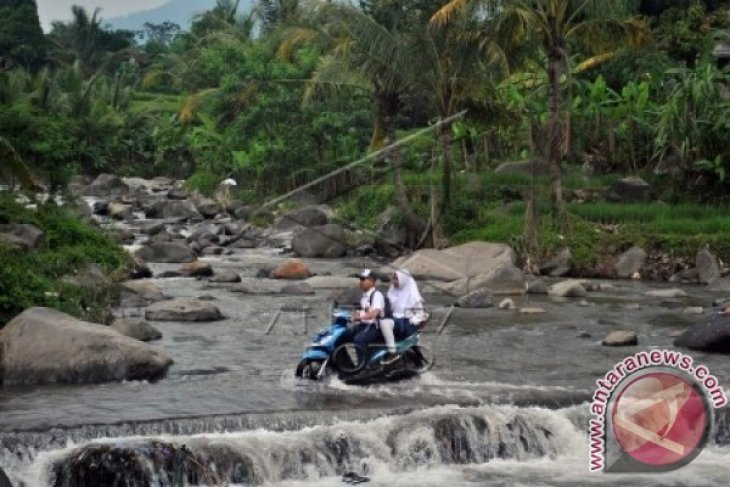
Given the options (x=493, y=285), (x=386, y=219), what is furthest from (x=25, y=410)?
(x=386, y=219)

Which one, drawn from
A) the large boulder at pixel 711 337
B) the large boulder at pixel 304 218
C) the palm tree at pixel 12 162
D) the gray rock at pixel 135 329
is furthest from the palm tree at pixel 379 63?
the large boulder at pixel 711 337

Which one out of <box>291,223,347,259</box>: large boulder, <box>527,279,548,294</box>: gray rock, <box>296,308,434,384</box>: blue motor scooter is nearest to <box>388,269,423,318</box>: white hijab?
<box>296,308,434,384</box>: blue motor scooter

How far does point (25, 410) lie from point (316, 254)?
1877 cm

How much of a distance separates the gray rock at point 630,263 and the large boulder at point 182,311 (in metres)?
10.7

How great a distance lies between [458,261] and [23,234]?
9.56 meters

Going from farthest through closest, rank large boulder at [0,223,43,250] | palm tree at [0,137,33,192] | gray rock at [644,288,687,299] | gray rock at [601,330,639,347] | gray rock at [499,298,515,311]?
gray rock at [644,288,687,299] < gray rock at [499,298,515,311] < large boulder at [0,223,43,250] < gray rock at [601,330,639,347] < palm tree at [0,137,33,192]

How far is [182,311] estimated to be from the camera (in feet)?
68.1

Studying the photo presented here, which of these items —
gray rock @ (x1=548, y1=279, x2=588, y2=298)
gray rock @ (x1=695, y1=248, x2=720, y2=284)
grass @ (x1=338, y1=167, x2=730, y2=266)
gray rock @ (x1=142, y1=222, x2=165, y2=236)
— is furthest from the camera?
gray rock @ (x1=142, y1=222, x2=165, y2=236)

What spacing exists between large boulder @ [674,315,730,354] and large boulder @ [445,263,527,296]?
6.80m

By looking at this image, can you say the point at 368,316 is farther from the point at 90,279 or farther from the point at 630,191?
the point at 630,191

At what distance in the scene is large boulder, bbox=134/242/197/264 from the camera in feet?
99.3

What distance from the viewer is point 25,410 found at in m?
13.7

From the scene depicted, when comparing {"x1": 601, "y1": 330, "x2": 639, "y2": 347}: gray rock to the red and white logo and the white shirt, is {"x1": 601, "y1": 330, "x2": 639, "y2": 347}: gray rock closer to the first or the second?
the red and white logo

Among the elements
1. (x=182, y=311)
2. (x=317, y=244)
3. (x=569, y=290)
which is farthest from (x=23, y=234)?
(x=317, y=244)
